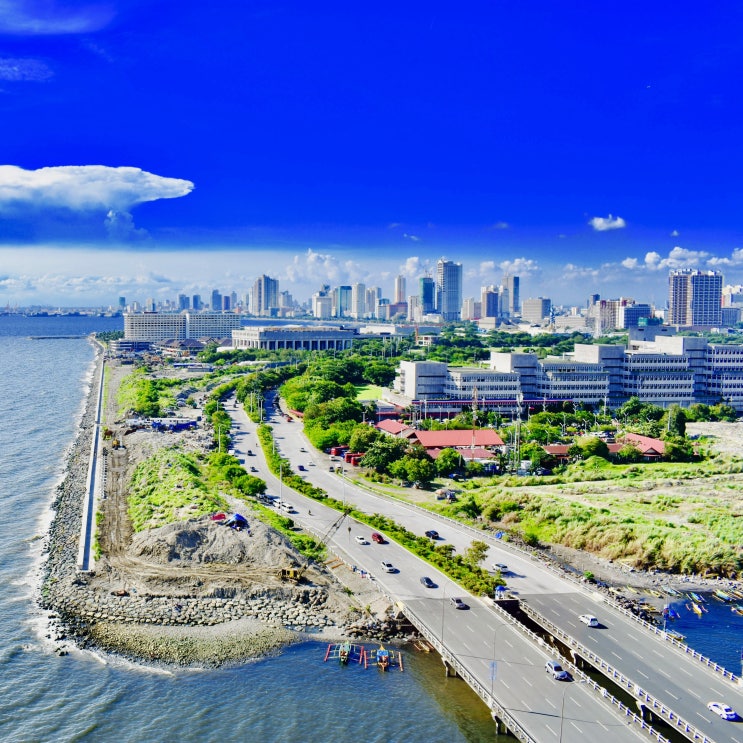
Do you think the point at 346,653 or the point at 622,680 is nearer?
the point at 622,680

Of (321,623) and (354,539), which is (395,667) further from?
(354,539)

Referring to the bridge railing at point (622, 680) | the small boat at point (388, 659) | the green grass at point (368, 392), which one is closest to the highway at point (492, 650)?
the bridge railing at point (622, 680)

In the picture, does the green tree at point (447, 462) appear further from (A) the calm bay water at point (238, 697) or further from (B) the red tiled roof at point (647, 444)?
(A) the calm bay water at point (238, 697)

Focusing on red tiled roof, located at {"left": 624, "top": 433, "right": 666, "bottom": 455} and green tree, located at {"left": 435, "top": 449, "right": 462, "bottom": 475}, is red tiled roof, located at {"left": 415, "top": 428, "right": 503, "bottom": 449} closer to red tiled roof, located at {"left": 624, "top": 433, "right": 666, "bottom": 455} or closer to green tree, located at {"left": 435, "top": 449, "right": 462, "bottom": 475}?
green tree, located at {"left": 435, "top": 449, "right": 462, "bottom": 475}

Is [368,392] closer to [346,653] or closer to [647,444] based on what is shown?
[647,444]

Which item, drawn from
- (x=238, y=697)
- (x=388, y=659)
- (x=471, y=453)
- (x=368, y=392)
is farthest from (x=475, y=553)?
(x=368, y=392)

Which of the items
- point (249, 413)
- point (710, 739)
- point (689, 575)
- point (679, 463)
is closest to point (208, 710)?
point (710, 739)

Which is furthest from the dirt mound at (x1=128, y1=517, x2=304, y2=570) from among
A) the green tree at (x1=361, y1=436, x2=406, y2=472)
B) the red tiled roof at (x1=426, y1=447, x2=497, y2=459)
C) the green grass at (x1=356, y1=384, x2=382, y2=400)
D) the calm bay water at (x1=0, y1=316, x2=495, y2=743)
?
the green grass at (x1=356, y1=384, x2=382, y2=400)

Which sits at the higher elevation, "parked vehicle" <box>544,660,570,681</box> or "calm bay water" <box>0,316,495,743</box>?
"parked vehicle" <box>544,660,570,681</box>
